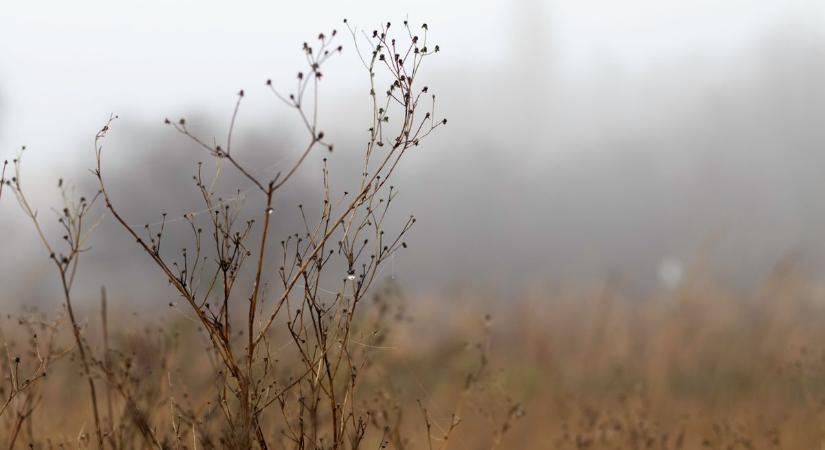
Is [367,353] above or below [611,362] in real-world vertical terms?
below

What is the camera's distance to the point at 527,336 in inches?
384

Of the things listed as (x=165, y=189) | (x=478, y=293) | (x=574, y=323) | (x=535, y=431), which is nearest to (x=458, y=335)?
(x=478, y=293)

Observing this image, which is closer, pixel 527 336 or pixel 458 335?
pixel 527 336

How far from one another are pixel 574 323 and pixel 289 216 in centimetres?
1568

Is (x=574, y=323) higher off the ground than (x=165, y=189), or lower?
lower

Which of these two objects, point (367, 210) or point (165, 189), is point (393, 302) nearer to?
point (367, 210)

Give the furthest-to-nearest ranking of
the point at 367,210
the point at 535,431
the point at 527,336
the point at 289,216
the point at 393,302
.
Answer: the point at 289,216 < the point at 527,336 < the point at 535,431 < the point at 393,302 < the point at 367,210

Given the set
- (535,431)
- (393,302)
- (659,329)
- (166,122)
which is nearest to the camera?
(166,122)

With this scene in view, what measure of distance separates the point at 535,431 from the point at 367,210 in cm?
380

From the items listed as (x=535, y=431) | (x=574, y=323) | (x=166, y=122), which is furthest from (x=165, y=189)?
(x=166, y=122)

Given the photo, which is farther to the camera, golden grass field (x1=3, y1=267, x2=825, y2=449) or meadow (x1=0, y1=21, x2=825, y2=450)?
golden grass field (x1=3, y1=267, x2=825, y2=449)

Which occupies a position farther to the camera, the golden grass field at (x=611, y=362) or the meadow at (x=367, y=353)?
the golden grass field at (x=611, y=362)

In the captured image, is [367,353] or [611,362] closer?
[367,353]

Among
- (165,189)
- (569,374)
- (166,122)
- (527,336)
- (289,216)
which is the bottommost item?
(166,122)
